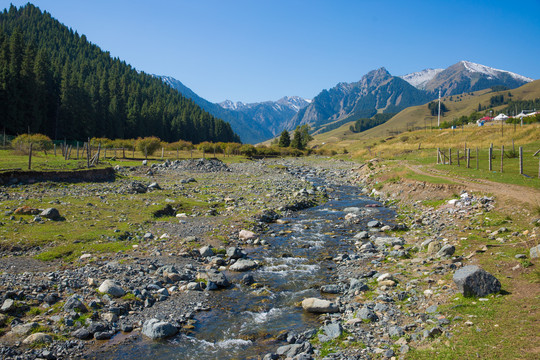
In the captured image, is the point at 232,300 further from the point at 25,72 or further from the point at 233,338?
the point at 25,72

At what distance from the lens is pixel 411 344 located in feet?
26.5

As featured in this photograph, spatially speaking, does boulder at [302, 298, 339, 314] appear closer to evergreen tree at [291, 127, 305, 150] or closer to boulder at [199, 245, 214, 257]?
boulder at [199, 245, 214, 257]

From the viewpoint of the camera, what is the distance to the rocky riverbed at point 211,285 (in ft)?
28.8

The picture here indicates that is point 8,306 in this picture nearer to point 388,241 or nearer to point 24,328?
point 24,328

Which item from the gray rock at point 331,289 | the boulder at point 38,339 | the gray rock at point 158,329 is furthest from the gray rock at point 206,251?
the boulder at point 38,339

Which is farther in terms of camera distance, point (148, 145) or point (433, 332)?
point (148, 145)

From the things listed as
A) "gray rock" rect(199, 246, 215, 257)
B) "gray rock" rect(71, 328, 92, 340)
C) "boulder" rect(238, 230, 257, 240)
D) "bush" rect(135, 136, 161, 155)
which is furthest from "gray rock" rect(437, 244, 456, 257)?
"bush" rect(135, 136, 161, 155)

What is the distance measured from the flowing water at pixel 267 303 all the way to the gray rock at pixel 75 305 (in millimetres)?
2336

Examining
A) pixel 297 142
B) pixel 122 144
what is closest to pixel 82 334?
pixel 122 144

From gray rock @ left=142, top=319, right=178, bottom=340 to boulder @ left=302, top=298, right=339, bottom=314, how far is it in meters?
4.36

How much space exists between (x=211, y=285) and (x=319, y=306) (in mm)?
4264

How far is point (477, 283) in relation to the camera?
30.9 ft

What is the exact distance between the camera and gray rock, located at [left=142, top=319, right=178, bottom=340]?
9391 mm

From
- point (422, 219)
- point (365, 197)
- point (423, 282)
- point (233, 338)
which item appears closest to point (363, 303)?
point (423, 282)
